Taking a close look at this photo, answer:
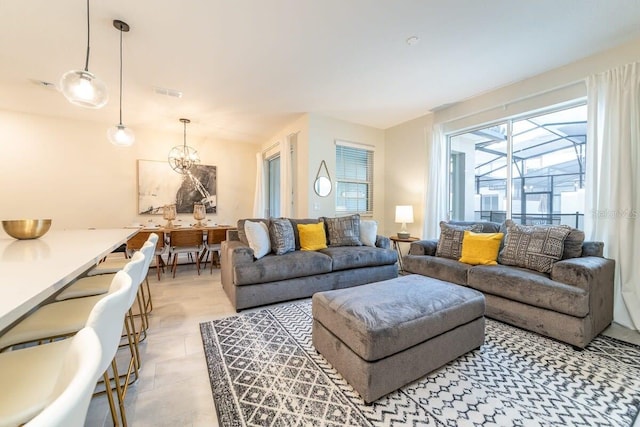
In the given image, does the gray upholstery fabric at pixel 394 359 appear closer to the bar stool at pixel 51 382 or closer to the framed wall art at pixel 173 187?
the bar stool at pixel 51 382

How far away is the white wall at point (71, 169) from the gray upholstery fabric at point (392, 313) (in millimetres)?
4703

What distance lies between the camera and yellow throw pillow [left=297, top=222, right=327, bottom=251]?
3365mm

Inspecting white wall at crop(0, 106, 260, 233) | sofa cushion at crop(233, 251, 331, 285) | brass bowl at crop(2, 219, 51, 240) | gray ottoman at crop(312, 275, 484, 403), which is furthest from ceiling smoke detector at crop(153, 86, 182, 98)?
gray ottoman at crop(312, 275, 484, 403)

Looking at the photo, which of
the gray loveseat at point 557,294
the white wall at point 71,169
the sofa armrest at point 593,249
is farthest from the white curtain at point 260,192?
the sofa armrest at point 593,249

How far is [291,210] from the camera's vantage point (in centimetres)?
486

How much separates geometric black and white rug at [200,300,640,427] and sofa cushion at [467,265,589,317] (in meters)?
0.30

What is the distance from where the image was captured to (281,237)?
124 inches

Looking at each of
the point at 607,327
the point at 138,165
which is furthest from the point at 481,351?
the point at 138,165

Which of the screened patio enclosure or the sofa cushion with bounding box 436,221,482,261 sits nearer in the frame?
the screened patio enclosure

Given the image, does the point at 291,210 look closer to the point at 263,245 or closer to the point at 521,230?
the point at 263,245

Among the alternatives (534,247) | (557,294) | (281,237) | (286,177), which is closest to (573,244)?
(534,247)

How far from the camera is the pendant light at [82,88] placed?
5.92ft

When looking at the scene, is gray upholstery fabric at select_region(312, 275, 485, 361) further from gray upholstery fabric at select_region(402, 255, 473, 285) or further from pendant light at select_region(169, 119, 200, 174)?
pendant light at select_region(169, 119, 200, 174)

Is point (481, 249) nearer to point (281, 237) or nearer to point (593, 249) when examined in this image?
point (593, 249)
